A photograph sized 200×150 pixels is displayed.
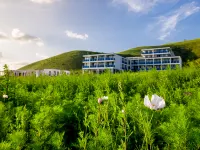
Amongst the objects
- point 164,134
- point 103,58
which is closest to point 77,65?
point 103,58

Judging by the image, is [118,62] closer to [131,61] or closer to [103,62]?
[103,62]

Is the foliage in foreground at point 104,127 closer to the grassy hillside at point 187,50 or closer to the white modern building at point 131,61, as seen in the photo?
the white modern building at point 131,61

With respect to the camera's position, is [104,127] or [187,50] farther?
[187,50]

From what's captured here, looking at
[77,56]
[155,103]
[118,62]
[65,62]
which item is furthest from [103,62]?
[155,103]

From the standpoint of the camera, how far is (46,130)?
123 inches

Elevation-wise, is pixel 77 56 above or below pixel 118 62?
above

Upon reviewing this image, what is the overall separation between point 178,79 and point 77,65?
105m

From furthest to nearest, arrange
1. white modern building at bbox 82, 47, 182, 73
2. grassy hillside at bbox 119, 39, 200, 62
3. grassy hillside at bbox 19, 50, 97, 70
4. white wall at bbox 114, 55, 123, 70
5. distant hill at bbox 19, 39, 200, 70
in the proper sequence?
grassy hillside at bbox 19, 50, 97, 70
distant hill at bbox 19, 39, 200, 70
grassy hillside at bbox 119, 39, 200, 62
white wall at bbox 114, 55, 123, 70
white modern building at bbox 82, 47, 182, 73

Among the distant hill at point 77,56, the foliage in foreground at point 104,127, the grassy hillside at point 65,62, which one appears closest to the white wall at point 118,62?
the distant hill at point 77,56

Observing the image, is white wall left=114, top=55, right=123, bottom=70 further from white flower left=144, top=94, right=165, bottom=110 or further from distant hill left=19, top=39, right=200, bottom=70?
white flower left=144, top=94, right=165, bottom=110

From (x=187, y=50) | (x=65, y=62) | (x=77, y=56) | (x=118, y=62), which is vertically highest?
(x=187, y=50)

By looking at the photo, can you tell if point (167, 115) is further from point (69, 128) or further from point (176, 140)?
point (69, 128)

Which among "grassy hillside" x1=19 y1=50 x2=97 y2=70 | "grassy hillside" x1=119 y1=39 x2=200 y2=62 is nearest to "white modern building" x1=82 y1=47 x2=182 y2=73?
"grassy hillside" x1=19 y1=50 x2=97 y2=70

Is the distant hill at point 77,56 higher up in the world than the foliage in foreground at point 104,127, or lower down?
higher up
